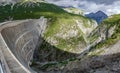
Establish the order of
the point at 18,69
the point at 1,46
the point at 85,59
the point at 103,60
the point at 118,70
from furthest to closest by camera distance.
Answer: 1. the point at 85,59
2. the point at 103,60
3. the point at 118,70
4. the point at 1,46
5. the point at 18,69

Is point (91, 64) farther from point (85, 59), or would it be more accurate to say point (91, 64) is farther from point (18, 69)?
point (18, 69)

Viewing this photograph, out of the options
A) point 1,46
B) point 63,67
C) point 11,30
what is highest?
point 1,46

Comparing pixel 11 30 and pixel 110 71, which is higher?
pixel 11 30

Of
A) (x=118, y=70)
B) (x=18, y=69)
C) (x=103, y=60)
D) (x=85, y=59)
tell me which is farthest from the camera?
(x=85, y=59)

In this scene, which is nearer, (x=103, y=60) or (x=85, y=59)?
(x=103, y=60)

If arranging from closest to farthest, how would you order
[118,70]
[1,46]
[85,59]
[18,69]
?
[18,69], [1,46], [118,70], [85,59]

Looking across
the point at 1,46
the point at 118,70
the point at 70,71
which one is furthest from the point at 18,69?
the point at 70,71

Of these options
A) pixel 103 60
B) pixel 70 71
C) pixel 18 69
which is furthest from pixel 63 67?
pixel 18 69

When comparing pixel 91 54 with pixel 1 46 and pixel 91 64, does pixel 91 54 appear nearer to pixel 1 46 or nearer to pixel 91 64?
pixel 91 64

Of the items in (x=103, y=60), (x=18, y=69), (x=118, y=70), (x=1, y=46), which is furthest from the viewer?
(x=103, y=60)
